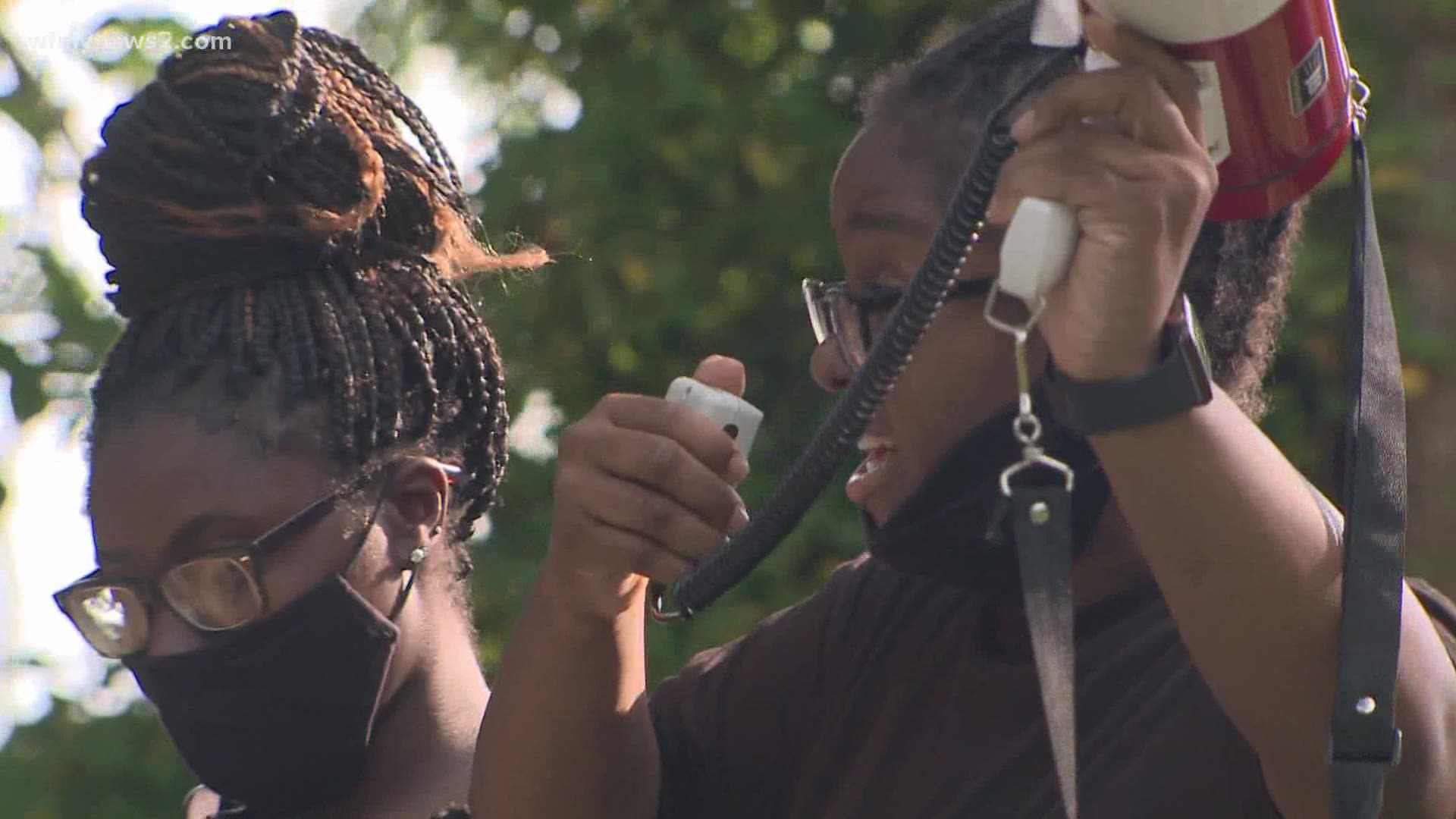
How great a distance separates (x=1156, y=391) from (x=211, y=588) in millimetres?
1717

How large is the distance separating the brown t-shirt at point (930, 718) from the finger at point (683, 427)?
375 mm

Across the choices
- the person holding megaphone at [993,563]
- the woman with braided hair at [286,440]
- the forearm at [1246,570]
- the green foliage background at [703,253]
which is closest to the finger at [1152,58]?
the person holding megaphone at [993,563]

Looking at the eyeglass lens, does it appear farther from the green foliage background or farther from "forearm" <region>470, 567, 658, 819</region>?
the green foliage background

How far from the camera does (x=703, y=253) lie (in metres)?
5.46

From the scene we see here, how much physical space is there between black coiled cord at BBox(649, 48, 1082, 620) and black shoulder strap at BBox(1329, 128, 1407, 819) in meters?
0.35

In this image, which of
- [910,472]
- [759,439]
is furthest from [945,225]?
[759,439]

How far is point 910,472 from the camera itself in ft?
7.50

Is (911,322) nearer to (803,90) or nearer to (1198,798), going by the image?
(1198,798)

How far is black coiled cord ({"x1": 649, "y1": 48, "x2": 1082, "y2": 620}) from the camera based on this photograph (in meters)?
1.82

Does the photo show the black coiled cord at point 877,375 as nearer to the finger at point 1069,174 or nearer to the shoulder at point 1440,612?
the finger at point 1069,174

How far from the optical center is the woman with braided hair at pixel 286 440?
9.72 ft

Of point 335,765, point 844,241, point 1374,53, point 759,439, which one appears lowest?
point 759,439

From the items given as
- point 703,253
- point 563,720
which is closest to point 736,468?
point 563,720

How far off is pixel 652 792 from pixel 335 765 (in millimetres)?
641
